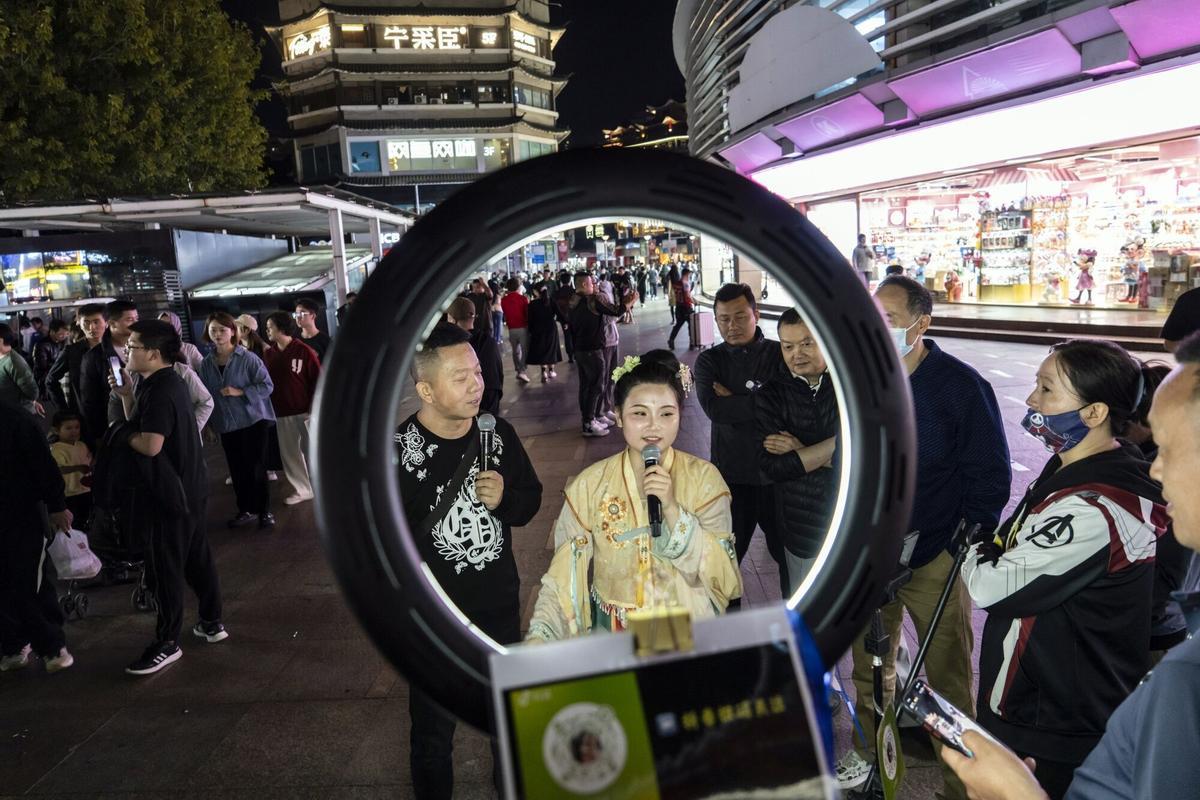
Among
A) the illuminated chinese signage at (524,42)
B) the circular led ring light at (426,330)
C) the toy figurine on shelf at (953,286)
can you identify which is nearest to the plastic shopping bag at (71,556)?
the circular led ring light at (426,330)

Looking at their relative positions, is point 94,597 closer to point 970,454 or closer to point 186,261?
point 970,454

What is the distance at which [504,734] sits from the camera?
28.1 inches

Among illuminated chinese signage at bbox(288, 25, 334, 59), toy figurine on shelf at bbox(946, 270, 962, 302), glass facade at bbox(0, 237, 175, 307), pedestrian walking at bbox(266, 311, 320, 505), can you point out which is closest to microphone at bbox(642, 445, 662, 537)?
pedestrian walking at bbox(266, 311, 320, 505)

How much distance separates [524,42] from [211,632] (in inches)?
2580

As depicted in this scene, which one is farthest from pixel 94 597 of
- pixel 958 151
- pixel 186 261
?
pixel 958 151

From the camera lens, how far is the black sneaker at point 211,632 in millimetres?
4328

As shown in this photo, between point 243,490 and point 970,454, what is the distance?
5813 millimetres

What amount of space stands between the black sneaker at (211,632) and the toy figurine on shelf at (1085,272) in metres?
16.7

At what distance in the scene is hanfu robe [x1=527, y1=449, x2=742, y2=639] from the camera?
1.82m

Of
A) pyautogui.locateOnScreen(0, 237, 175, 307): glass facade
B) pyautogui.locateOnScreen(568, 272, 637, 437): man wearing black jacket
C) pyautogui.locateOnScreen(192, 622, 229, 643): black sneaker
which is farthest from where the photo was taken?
pyautogui.locateOnScreen(0, 237, 175, 307): glass facade

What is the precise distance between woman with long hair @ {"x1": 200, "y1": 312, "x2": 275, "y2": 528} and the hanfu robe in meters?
4.86

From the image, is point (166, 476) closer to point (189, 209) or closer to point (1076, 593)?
point (1076, 593)

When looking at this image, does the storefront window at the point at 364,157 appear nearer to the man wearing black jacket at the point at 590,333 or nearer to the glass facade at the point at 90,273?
the glass facade at the point at 90,273

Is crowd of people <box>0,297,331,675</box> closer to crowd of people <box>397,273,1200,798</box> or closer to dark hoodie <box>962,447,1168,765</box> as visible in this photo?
crowd of people <box>397,273,1200,798</box>
